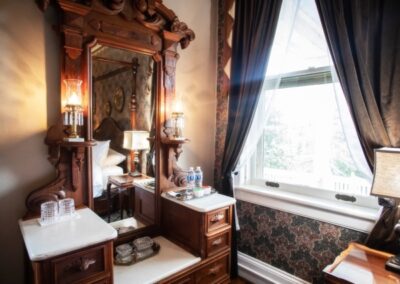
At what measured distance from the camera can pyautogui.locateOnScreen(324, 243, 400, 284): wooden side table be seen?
1.14 m

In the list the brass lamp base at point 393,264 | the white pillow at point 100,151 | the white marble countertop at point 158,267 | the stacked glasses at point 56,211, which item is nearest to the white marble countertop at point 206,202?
the white marble countertop at point 158,267

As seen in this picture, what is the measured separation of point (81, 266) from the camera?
3.63 feet

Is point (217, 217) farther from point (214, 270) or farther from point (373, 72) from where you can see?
point (373, 72)

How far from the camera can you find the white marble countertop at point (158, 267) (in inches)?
52.9

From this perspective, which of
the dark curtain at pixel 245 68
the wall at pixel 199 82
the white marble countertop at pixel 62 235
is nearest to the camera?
the white marble countertop at pixel 62 235

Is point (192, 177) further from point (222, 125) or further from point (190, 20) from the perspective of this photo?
point (190, 20)

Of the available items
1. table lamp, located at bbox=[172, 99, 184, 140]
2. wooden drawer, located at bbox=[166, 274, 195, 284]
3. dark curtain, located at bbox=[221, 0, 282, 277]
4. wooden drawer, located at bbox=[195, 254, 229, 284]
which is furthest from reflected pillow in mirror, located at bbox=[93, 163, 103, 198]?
dark curtain, located at bbox=[221, 0, 282, 277]

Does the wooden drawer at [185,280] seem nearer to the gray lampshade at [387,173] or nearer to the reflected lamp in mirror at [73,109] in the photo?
the reflected lamp in mirror at [73,109]

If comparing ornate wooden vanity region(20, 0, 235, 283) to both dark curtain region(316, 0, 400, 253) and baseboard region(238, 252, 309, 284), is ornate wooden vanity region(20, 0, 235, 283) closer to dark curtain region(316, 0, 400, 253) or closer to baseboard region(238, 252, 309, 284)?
baseboard region(238, 252, 309, 284)

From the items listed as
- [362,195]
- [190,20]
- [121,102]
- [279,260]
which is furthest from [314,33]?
[279,260]

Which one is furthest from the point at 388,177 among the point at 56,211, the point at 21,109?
the point at 21,109

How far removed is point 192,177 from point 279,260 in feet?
3.32

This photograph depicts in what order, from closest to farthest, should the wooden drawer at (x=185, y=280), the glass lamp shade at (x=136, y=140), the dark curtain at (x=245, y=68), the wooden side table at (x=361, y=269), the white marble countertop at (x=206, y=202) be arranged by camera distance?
1. the wooden side table at (x=361, y=269)
2. the wooden drawer at (x=185, y=280)
3. the white marble countertop at (x=206, y=202)
4. the glass lamp shade at (x=136, y=140)
5. the dark curtain at (x=245, y=68)

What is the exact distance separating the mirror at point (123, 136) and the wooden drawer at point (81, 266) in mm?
464
